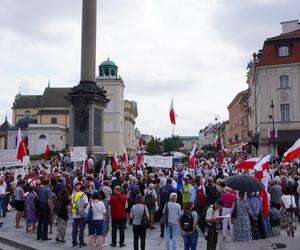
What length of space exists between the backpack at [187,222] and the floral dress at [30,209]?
625cm

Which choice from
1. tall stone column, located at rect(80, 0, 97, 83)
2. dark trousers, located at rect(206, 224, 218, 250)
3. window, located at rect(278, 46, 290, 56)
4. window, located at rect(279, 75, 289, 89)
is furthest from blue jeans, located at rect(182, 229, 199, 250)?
window, located at rect(279, 75, 289, 89)

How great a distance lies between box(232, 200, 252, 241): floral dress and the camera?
10867mm

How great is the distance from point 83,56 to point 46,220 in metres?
16.6

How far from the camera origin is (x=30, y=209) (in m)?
14.2

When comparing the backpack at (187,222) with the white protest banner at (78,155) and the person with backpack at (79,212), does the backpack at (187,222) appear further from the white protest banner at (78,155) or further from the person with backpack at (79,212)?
the white protest banner at (78,155)

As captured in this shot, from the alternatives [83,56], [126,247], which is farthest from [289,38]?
[126,247]

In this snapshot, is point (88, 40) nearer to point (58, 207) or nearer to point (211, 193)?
point (211, 193)

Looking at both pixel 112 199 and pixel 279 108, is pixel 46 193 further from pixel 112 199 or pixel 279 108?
pixel 279 108

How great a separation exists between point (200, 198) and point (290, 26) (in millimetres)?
50725

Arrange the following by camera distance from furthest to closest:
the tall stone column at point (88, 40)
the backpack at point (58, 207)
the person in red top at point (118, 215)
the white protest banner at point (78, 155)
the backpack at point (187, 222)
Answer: the tall stone column at point (88, 40), the white protest banner at point (78, 155), the backpack at point (58, 207), the person in red top at point (118, 215), the backpack at point (187, 222)

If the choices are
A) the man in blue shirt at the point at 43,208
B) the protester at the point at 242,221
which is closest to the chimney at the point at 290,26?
the protester at the point at 242,221

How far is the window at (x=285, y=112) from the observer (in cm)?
4989

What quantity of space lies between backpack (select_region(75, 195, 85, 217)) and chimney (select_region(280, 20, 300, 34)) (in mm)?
53552

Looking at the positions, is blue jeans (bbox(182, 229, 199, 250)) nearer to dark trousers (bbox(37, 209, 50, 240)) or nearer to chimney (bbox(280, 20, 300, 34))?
dark trousers (bbox(37, 209, 50, 240))
